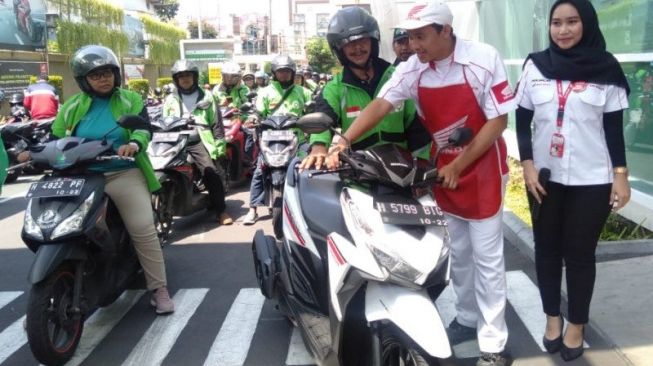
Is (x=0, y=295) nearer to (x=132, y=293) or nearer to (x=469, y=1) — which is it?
(x=132, y=293)

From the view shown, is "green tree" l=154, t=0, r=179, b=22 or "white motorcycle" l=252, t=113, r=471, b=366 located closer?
"white motorcycle" l=252, t=113, r=471, b=366

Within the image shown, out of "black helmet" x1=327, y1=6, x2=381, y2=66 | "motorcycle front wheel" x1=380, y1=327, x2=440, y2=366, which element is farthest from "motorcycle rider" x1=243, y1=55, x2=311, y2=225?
"motorcycle front wheel" x1=380, y1=327, x2=440, y2=366

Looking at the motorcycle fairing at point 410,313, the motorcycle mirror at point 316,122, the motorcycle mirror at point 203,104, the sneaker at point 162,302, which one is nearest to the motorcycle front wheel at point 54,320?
the sneaker at point 162,302

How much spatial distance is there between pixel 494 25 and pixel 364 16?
8.94 m

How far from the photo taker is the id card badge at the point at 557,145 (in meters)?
3.24

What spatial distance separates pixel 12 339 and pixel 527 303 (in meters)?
3.42

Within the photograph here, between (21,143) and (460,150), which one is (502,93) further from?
(21,143)

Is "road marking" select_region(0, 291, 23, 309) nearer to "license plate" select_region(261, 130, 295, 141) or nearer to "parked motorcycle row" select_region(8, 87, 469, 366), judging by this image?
"parked motorcycle row" select_region(8, 87, 469, 366)

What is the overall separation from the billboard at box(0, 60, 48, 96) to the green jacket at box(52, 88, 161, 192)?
18.8 meters

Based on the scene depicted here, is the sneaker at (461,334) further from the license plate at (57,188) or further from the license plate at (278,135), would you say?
the license plate at (278,135)

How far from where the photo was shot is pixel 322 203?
2.91 m

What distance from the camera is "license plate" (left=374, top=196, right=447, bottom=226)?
2.54 meters

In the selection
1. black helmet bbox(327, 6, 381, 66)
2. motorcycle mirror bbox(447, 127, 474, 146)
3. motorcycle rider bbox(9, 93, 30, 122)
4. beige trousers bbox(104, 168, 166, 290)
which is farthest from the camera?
motorcycle rider bbox(9, 93, 30, 122)

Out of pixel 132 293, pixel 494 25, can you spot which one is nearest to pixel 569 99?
pixel 132 293
